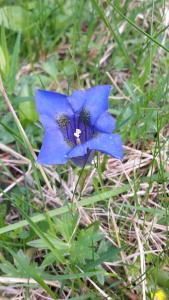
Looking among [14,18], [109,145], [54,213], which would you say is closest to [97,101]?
[109,145]

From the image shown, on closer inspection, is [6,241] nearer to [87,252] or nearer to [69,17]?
[87,252]

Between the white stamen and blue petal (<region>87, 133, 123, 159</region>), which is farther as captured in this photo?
the white stamen

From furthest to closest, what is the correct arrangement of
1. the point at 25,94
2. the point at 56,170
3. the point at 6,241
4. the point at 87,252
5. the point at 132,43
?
1. the point at 132,43
2. the point at 25,94
3. the point at 56,170
4. the point at 6,241
5. the point at 87,252

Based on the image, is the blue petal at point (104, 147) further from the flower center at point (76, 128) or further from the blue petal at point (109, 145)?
the flower center at point (76, 128)

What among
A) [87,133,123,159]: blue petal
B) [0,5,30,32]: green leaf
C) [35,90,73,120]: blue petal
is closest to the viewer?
[87,133,123,159]: blue petal

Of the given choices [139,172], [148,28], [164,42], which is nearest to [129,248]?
[139,172]

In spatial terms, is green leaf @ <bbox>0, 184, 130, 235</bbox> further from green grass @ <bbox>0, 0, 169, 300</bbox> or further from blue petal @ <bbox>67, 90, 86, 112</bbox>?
blue petal @ <bbox>67, 90, 86, 112</bbox>

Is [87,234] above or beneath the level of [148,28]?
beneath

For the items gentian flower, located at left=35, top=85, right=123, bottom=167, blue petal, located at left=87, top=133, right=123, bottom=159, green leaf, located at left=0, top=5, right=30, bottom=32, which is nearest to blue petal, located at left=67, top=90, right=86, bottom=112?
gentian flower, located at left=35, top=85, right=123, bottom=167
